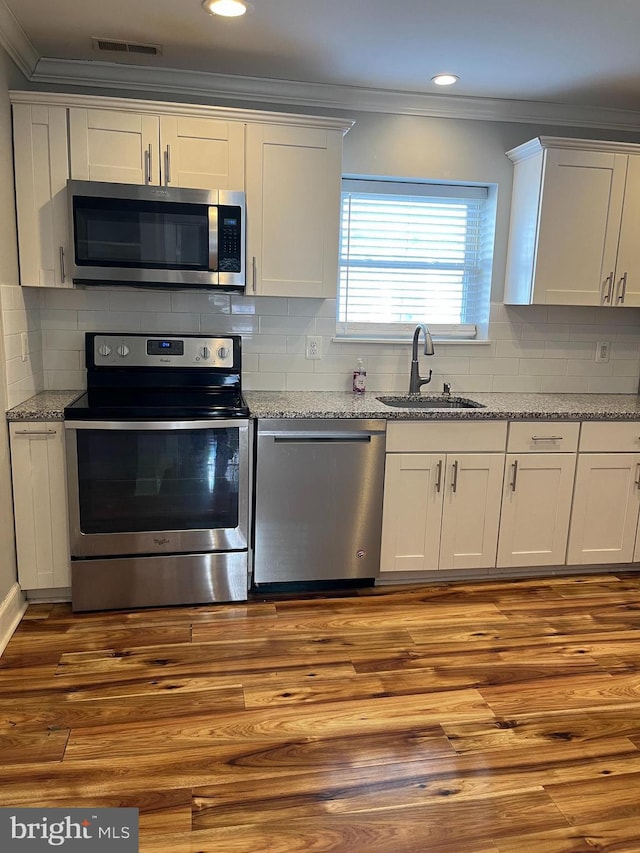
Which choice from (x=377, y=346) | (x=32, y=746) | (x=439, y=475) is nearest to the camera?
(x=32, y=746)

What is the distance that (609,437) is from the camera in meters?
3.11

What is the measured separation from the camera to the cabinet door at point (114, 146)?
2715mm

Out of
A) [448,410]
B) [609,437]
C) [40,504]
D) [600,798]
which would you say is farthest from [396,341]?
[600,798]

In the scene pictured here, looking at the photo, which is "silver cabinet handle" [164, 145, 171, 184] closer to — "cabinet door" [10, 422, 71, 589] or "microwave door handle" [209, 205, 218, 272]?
"microwave door handle" [209, 205, 218, 272]

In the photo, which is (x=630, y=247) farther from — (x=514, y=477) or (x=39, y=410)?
(x=39, y=410)

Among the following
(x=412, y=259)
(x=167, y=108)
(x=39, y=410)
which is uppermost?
(x=167, y=108)

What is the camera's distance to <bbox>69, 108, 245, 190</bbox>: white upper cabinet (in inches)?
107

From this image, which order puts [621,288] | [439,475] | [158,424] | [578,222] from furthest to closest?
1. [621,288]
2. [578,222]
3. [439,475]
4. [158,424]

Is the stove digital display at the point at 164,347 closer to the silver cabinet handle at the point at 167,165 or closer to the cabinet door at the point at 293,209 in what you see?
the cabinet door at the point at 293,209

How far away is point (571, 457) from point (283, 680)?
5.77 ft

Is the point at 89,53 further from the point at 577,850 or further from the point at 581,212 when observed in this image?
the point at 577,850

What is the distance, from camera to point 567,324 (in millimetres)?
3627

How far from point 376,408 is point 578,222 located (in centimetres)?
146

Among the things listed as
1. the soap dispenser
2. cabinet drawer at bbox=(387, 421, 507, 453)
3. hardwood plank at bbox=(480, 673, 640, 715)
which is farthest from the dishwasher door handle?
hardwood plank at bbox=(480, 673, 640, 715)
